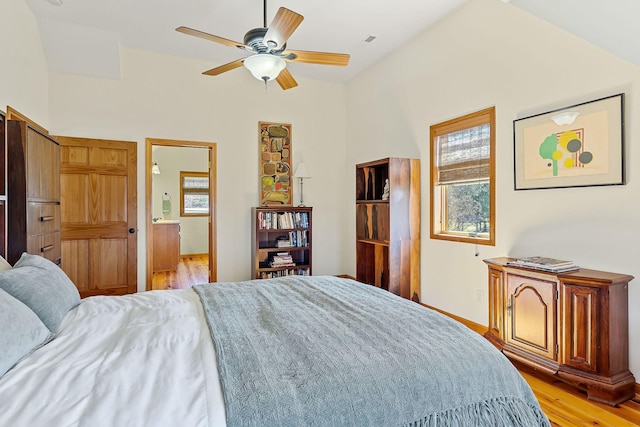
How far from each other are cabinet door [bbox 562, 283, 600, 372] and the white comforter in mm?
2212

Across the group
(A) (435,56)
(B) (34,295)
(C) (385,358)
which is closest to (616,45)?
(A) (435,56)

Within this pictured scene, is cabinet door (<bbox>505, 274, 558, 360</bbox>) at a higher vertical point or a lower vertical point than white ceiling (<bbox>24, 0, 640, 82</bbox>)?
lower

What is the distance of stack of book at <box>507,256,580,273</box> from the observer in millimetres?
2365

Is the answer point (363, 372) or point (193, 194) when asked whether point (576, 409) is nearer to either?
point (363, 372)

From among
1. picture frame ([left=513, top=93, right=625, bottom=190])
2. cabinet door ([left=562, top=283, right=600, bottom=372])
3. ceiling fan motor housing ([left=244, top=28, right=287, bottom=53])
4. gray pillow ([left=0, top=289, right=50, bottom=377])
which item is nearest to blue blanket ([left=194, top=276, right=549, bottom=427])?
gray pillow ([left=0, top=289, right=50, bottom=377])

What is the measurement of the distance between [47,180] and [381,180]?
11.3 feet

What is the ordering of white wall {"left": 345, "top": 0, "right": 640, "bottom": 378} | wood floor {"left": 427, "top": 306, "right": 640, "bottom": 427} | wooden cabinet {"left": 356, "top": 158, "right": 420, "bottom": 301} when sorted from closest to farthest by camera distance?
wood floor {"left": 427, "top": 306, "right": 640, "bottom": 427}
white wall {"left": 345, "top": 0, "right": 640, "bottom": 378}
wooden cabinet {"left": 356, "top": 158, "right": 420, "bottom": 301}

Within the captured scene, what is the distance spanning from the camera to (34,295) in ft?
4.92

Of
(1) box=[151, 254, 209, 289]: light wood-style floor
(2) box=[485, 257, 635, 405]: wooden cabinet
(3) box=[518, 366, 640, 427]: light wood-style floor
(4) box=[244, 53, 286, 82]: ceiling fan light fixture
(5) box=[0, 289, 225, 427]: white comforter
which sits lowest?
(3) box=[518, 366, 640, 427]: light wood-style floor

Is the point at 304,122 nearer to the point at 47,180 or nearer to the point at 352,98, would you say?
the point at 352,98

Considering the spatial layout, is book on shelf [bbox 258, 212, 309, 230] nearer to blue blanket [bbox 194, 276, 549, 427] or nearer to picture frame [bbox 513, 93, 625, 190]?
picture frame [bbox 513, 93, 625, 190]

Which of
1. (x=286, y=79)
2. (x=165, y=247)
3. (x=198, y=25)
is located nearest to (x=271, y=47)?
(x=286, y=79)

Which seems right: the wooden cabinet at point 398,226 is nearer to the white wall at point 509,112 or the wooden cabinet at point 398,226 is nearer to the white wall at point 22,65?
the white wall at point 509,112

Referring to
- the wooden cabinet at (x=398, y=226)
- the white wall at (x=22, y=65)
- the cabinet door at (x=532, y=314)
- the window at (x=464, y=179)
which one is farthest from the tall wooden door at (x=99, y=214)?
the cabinet door at (x=532, y=314)
